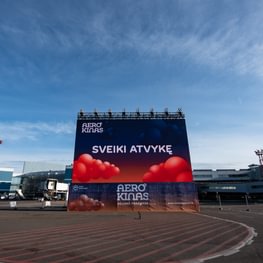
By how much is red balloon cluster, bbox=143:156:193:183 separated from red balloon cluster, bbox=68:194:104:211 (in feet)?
26.3

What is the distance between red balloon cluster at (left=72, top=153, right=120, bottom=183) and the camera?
135ft

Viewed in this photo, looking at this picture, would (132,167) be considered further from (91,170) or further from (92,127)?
(92,127)

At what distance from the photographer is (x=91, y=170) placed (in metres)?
41.4

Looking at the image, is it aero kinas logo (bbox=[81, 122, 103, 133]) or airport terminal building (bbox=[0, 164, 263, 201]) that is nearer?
aero kinas logo (bbox=[81, 122, 103, 133])

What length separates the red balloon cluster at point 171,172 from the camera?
40.8 metres

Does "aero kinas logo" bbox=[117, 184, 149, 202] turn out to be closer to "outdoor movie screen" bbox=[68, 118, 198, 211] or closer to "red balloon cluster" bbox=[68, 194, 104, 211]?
"outdoor movie screen" bbox=[68, 118, 198, 211]

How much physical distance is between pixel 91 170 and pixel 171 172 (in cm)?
1246

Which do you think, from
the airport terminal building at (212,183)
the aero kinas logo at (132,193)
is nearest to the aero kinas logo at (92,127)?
the aero kinas logo at (132,193)

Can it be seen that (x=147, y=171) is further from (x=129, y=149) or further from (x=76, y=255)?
(x=76, y=255)

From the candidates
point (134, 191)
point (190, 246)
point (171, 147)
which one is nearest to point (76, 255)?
point (190, 246)

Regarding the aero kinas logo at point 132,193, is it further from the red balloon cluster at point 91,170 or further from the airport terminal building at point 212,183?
the airport terminal building at point 212,183

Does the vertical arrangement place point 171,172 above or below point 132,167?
below

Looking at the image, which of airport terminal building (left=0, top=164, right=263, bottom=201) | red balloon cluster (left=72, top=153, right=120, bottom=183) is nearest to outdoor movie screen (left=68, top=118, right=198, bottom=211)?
red balloon cluster (left=72, top=153, right=120, bottom=183)

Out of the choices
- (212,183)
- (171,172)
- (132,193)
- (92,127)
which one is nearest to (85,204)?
(132,193)
